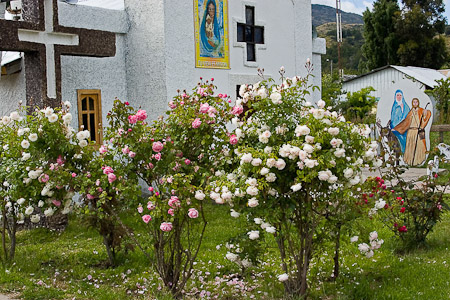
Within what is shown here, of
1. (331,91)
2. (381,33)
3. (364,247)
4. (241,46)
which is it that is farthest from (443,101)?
(381,33)

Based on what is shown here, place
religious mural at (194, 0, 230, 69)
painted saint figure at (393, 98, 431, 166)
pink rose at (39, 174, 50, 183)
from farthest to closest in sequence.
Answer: painted saint figure at (393, 98, 431, 166) < religious mural at (194, 0, 230, 69) < pink rose at (39, 174, 50, 183)

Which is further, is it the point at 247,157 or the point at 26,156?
the point at 26,156

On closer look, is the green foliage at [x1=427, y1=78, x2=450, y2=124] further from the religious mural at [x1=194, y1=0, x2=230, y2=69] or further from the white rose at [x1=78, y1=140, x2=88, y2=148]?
the white rose at [x1=78, y1=140, x2=88, y2=148]

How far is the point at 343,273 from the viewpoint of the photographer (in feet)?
18.9

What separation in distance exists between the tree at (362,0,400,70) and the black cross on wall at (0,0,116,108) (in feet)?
107

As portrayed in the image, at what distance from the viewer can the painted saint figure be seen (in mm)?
12359

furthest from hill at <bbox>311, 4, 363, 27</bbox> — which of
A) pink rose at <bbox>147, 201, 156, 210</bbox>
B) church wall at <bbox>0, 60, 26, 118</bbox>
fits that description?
pink rose at <bbox>147, 201, 156, 210</bbox>

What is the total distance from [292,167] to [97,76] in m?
6.25

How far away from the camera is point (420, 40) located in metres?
37.4

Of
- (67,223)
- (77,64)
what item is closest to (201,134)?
(67,223)

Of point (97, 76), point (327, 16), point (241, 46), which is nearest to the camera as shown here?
point (97, 76)

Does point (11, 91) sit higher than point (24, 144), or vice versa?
point (11, 91)

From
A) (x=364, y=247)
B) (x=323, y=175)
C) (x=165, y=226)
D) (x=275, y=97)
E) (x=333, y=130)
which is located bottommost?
(x=364, y=247)

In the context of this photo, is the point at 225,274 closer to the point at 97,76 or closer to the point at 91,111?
the point at 91,111
